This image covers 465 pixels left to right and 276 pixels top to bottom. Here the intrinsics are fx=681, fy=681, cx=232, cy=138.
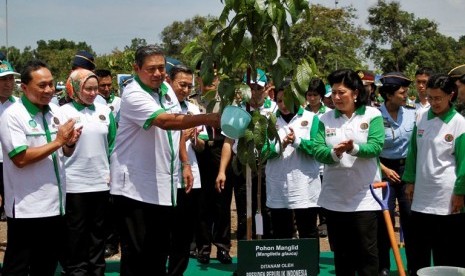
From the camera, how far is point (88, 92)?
5.46 metres

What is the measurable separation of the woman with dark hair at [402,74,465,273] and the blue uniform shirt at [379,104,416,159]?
74 centimetres

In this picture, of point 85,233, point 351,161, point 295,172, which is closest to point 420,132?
point 351,161

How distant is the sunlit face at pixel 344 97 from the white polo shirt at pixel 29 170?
1.91m

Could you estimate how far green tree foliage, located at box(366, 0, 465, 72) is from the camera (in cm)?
3608

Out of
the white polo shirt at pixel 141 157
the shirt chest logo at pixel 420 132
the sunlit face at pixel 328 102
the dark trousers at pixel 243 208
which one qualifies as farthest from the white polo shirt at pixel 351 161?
the sunlit face at pixel 328 102

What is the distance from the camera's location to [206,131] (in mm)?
6559

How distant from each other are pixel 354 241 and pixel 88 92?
2.40 metres

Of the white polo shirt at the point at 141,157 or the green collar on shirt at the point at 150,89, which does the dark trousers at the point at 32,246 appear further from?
the green collar on shirt at the point at 150,89

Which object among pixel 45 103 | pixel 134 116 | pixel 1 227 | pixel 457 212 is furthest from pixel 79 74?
pixel 1 227

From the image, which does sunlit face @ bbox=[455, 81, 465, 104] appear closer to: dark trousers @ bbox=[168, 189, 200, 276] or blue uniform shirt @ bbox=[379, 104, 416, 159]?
blue uniform shirt @ bbox=[379, 104, 416, 159]

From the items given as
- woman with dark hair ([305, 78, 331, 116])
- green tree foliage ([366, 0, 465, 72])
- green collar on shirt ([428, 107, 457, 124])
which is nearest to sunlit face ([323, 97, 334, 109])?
woman with dark hair ([305, 78, 331, 116])

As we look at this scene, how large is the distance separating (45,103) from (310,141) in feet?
7.94

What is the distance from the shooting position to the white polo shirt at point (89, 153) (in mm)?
5395

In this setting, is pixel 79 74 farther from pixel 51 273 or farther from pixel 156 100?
pixel 51 273
